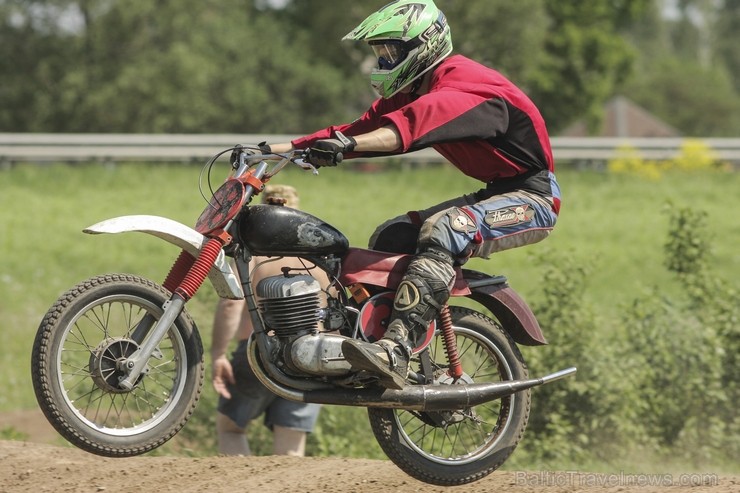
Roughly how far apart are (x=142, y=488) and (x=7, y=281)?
41.2 ft

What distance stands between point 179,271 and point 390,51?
160cm

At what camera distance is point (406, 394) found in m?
6.84

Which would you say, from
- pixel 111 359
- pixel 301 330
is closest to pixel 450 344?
pixel 301 330

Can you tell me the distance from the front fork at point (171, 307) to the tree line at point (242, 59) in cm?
4344

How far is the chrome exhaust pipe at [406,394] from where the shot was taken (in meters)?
6.67

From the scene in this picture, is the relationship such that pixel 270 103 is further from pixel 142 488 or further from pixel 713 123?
pixel 142 488

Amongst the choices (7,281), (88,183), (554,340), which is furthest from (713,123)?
(554,340)

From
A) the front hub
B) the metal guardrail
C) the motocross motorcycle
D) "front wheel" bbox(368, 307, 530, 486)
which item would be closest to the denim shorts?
"front wheel" bbox(368, 307, 530, 486)

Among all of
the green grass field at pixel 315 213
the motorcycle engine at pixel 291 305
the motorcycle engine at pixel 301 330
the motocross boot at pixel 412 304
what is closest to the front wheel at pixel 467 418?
the motocross boot at pixel 412 304

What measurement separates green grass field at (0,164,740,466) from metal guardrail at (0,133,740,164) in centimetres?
51

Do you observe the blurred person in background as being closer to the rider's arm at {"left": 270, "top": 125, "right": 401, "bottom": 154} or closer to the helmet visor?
the helmet visor

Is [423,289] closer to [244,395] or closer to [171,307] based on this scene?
[171,307]

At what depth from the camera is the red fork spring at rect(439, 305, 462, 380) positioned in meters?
7.07

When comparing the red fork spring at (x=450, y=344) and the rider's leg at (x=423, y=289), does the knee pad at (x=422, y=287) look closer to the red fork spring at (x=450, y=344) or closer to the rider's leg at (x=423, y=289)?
the rider's leg at (x=423, y=289)
